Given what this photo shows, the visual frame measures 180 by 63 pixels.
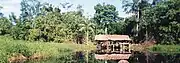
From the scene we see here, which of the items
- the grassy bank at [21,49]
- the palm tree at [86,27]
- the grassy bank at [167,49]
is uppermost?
the grassy bank at [21,49]

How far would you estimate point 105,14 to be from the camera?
89125 millimetres

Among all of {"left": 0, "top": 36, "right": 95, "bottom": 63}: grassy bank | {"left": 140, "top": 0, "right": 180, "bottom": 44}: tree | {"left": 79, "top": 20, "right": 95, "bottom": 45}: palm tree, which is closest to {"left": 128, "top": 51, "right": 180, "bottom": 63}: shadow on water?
{"left": 0, "top": 36, "right": 95, "bottom": 63}: grassy bank

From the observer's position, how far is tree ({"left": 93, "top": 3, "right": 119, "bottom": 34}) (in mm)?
87062

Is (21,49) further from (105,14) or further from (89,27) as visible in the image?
(105,14)

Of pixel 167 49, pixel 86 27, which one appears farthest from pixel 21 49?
pixel 86 27

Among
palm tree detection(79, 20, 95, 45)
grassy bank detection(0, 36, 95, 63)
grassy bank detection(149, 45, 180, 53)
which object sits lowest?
grassy bank detection(149, 45, 180, 53)

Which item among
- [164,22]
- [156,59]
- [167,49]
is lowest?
[167,49]

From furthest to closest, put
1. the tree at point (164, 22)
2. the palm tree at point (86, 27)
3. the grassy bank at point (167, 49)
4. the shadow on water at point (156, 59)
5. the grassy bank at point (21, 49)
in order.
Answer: the palm tree at point (86, 27) → the tree at point (164, 22) → the grassy bank at point (167, 49) → the shadow on water at point (156, 59) → the grassy bank at point (21, 49)

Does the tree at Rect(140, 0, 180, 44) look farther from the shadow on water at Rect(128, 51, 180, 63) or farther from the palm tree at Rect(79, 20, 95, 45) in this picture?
the shadow on water at Rect(128, 51, 180, 63)

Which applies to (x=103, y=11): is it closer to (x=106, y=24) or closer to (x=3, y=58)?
(x=106, y=24)

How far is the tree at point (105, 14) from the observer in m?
87.1

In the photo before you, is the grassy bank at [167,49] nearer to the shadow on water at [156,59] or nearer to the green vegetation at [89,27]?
the green vegetation at [89,27]

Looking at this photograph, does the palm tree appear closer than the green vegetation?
No

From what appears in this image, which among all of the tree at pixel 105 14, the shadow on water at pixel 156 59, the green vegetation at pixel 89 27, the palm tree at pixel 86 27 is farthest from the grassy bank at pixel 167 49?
the tree at pixel 105 14
